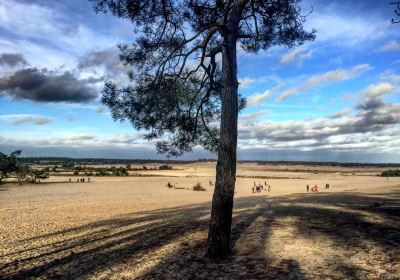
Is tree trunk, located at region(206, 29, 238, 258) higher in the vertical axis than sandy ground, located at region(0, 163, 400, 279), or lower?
higher

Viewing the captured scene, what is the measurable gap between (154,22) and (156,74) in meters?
1.63

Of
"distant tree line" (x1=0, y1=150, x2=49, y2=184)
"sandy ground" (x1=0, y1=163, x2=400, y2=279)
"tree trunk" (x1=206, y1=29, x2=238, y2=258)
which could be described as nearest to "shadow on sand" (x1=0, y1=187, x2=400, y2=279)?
"sandy ground" (x1=0, y1=163, x2=400, y2=279)

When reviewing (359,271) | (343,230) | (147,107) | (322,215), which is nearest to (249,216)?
(322,215)

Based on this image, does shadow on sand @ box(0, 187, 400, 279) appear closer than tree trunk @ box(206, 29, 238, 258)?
Yes

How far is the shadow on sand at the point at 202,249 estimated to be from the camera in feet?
25.6

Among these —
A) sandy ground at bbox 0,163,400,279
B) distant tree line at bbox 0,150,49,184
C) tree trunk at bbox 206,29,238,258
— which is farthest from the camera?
distant tree line at bbox 0,150,49,184

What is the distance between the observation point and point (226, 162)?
29.3 ft

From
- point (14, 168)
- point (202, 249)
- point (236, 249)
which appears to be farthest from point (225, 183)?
point (14, 168)

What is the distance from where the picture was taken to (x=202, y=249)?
384 inches

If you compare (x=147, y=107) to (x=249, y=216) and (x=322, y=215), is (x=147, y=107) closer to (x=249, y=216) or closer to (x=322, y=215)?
(x=249, y=216)

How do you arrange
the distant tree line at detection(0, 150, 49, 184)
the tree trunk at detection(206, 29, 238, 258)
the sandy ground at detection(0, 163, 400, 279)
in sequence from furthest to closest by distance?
the distant tree line at detection(0, 150, 49, 184) < the tree trunk at detection(206, 29, 238, 258) < the sandy ground at detection(0, 163, 400, 279)

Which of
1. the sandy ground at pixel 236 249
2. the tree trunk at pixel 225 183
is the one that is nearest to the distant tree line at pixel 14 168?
the sandy ground at pixel 236 249

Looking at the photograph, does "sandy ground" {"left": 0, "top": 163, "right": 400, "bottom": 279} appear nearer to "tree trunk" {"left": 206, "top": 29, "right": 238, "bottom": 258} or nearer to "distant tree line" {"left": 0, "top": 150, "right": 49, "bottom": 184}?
"tree trunk" {"left": 206, "top": 29, "right": 238, "bottom": 258}

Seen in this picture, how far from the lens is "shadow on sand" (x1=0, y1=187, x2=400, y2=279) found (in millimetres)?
7805
